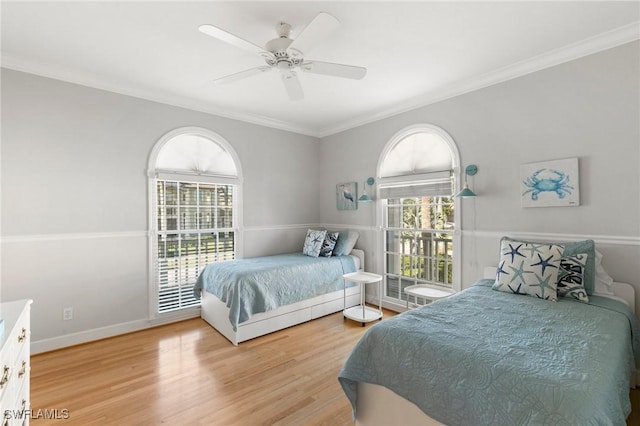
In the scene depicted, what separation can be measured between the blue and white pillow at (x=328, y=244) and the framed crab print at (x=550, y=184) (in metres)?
2.29

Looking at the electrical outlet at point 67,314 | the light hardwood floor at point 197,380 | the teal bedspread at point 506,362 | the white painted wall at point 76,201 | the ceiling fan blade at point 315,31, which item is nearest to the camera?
the teal bedspread at point 506,362

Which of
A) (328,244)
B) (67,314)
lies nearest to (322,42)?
(328,244)

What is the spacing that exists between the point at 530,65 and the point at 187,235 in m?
4.12

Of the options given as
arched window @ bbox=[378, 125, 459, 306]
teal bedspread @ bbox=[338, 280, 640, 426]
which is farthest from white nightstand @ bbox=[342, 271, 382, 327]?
teal bedspread @ bbox=[338, 280, 640, 426]

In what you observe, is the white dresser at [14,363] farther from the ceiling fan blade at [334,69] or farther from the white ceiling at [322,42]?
the ceiling fan blade at [334,69]

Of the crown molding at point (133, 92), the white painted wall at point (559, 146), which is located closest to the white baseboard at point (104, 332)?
the crown molding at point (133, 92)

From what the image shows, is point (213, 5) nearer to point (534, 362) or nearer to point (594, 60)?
point (534, 362)

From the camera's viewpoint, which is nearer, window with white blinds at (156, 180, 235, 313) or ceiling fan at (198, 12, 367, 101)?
ceiling fan at (198, 12, 367, 101)

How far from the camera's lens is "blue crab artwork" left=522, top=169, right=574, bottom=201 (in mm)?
2555

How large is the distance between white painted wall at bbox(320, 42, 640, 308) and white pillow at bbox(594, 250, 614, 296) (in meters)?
0.11

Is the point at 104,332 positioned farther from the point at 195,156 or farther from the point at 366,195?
the point at 366,195

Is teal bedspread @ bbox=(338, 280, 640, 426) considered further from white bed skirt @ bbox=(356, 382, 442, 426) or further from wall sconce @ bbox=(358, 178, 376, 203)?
wall sconce @ bbox=(358, 178, 376, 203)

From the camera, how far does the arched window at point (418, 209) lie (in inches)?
135

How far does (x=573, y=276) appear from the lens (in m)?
2.21
